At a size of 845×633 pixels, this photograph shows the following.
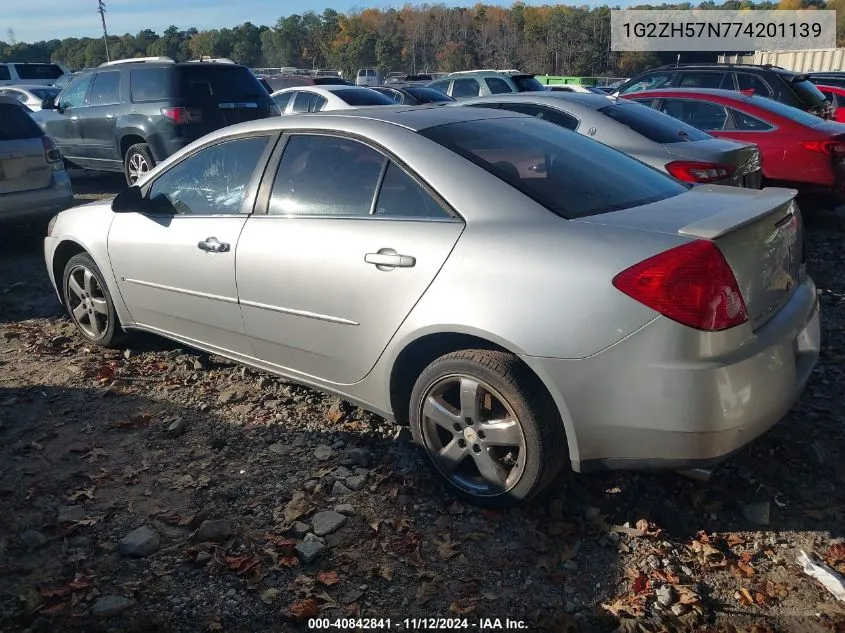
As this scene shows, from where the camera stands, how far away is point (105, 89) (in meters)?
10.8

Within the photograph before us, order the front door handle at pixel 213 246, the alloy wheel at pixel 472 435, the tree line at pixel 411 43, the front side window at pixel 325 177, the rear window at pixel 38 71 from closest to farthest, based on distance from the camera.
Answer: the alloy wheel at pixel 472 435 → the front side window at pixel 325 177 → the front door handle at pixel 213 246 → the rear window at pixel 38 71 → the tree line at pixel 411 43

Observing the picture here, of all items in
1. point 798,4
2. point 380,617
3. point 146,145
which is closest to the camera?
point 380,617

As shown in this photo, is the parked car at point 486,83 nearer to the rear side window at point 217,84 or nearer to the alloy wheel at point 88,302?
the rear side window at point 217,84

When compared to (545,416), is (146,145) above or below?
above

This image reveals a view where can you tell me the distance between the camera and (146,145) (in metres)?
10.1

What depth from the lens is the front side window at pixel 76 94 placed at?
11188 millimetres

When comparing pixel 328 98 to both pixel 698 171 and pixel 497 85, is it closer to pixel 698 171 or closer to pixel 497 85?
pixel 497 85

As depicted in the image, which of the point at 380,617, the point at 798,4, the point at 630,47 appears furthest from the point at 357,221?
the point at 798,4

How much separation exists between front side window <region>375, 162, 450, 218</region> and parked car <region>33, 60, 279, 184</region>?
7.20 metres

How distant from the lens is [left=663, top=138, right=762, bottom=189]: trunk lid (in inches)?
236

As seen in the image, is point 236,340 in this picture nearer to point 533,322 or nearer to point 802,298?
point 533,322

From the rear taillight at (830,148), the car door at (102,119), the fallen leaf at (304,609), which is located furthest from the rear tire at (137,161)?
the fallen leaf at (304,609)

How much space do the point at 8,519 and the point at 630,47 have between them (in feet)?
123

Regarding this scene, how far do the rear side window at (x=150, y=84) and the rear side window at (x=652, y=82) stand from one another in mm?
6502
